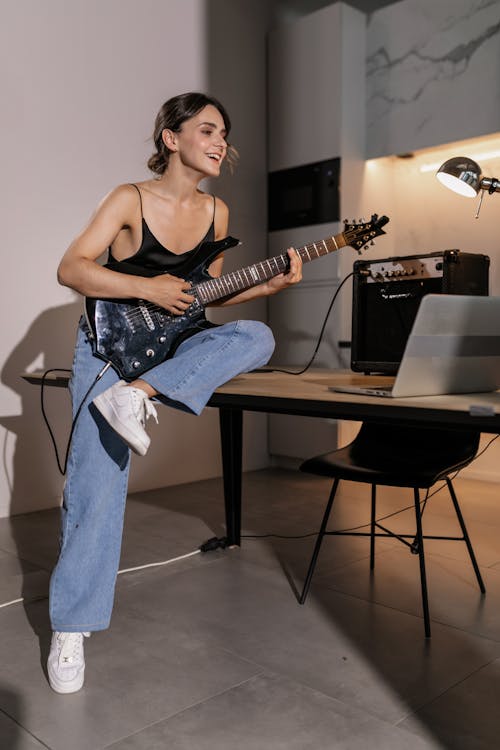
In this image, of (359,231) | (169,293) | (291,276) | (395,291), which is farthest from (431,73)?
(169,293)

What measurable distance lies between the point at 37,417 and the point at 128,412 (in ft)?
5.98

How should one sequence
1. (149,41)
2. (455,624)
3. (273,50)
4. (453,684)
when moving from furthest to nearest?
(273,50) → (149,41) → (455,624) → (453,684)

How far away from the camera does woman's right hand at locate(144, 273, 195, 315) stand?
1.70 metres

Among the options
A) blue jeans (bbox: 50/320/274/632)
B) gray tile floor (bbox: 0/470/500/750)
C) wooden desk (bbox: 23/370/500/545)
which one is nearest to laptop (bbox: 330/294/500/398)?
wooden desk (bbox: 23/370/500/545)

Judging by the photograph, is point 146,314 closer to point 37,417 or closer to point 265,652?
point 265,652

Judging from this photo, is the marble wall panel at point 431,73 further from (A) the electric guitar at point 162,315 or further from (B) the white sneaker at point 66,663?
(B) the white sneaker at point 66,663

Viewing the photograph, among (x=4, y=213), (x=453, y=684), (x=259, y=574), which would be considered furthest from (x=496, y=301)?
(x=4, y=213)

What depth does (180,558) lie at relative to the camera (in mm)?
2373

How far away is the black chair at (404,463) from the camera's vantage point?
1756 millimetres

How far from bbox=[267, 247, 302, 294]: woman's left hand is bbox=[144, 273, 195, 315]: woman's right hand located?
23 centimetres

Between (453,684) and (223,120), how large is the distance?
60.0 inches

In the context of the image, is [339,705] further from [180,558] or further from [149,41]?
[149,41]

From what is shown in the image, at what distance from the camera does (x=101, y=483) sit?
1.56 meters

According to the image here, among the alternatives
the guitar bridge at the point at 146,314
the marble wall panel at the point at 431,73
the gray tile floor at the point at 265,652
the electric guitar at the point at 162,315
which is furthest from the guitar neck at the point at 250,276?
the marble wall panel at the point at 431,73
